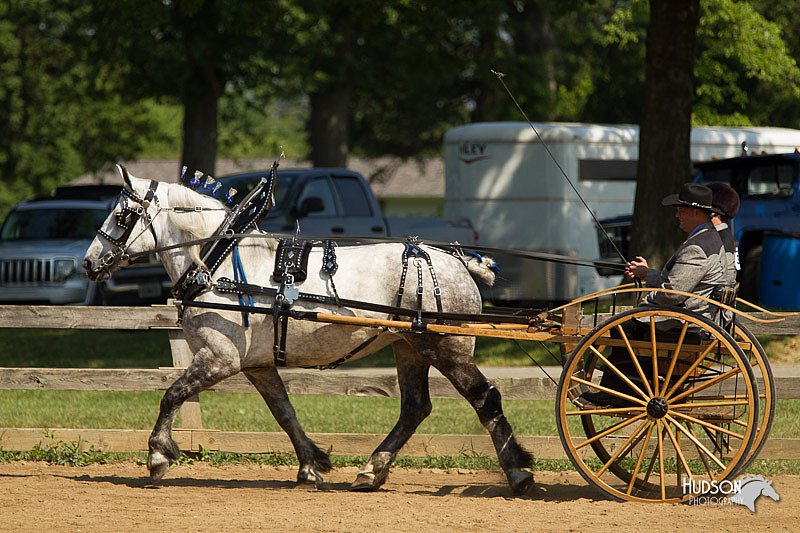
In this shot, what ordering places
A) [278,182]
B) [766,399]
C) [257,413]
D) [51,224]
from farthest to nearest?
[51,224]
[278,182]
[257,413]
[766,399]

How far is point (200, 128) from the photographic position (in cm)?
2534

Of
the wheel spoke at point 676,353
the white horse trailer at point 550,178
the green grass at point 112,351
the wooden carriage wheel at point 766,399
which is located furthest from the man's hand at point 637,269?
the white horse trailer at point 550,178

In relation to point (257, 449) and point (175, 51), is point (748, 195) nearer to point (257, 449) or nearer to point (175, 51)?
point (257, 449)

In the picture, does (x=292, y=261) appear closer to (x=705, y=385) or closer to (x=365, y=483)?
(x=365, y=483)

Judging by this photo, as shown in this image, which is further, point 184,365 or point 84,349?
point 84,349

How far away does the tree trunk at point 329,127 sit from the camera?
28281 millimetres

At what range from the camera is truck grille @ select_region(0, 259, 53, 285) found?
57.8ft

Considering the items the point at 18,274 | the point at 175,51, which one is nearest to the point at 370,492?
the point at 18,274

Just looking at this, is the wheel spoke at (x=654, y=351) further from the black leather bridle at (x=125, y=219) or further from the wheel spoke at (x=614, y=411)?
the black leather bridle at (x=125, y=219)

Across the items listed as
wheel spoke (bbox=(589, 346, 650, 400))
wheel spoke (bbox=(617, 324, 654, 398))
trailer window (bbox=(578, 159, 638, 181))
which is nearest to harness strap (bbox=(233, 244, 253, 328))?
wheel spoke (bbox=(589, 346, 650, 400))

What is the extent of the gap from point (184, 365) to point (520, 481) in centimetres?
316

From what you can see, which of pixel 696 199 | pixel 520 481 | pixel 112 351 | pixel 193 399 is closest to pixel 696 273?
pixel 696 199

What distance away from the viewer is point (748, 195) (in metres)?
16.2

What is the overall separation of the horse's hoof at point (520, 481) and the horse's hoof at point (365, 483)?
3.12 feet
